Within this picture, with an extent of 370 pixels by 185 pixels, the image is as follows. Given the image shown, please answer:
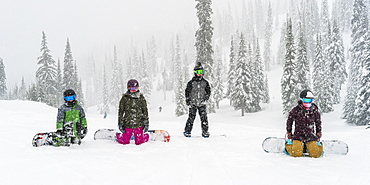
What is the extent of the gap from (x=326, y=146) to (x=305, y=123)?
0.77 metres

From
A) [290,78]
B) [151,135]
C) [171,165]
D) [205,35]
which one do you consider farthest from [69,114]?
[290,78]

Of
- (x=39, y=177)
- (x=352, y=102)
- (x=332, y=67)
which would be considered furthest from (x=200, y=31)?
(x=332, y=67)

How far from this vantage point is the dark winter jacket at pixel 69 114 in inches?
241

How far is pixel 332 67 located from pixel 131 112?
47955 millimetres

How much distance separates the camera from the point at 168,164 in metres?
4.78

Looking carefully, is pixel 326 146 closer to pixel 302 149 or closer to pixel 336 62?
pixel 302 149

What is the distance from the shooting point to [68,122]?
6148mm

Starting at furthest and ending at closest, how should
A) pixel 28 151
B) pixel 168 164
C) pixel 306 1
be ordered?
1. pixel 306 1
2. pixel 28 151
3. pixel 168 164

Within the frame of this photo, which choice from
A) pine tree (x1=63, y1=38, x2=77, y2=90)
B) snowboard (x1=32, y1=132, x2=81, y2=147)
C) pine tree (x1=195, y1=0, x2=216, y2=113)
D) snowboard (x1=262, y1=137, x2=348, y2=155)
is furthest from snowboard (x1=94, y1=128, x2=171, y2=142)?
pine tree (x1=63, y1=38, x2=77, y2=90)

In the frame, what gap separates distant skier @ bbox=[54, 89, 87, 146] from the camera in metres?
6.11

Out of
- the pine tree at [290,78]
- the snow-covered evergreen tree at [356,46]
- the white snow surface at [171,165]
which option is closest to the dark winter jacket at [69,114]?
the white snow surface at [171,165]

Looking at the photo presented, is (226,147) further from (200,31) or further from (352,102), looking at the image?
(352,102)

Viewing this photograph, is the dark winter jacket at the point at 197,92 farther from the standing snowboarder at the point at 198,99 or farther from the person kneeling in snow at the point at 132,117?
the person kneeling in snow at the point at 132,117

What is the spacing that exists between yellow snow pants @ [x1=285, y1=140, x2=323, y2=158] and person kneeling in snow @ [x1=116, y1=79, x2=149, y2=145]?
3636 mm
